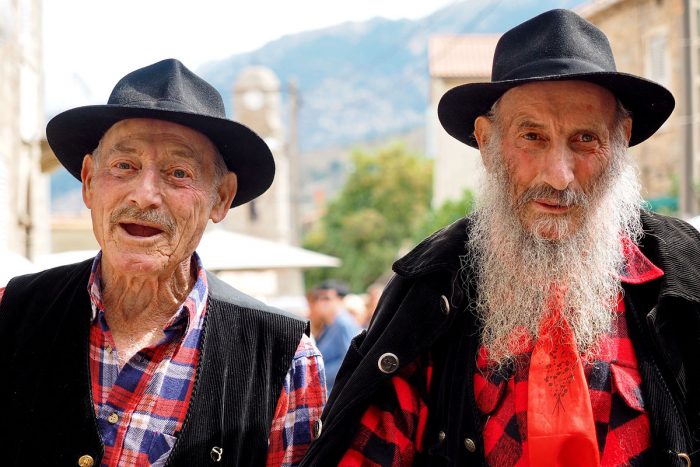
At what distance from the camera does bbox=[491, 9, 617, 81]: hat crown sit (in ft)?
8.55

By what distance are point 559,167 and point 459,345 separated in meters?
0.65

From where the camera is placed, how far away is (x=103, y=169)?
9.27 feet

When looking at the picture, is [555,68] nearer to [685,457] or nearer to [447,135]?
[685,457]

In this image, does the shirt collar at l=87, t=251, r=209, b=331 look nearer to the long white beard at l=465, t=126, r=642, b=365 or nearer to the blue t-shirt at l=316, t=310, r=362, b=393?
the long white beard at l=465, t=126, r=642, b=365

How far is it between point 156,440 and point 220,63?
408 feet

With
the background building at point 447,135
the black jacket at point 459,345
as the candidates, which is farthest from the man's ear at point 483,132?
the background building at point 447,135

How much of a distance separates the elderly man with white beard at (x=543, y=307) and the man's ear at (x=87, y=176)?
1.06 metres

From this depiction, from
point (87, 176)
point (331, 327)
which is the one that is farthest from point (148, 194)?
point (331, 327)

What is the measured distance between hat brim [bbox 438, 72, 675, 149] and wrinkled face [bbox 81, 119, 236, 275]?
35.2 inches

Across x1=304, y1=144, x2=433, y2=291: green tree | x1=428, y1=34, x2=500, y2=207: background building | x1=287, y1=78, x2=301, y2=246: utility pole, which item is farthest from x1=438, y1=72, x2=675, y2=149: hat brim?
x1=304, y1=144, x2=433, y2=291: green tree

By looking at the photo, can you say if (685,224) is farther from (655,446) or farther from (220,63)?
(220,63)

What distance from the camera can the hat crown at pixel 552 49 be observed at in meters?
2.61

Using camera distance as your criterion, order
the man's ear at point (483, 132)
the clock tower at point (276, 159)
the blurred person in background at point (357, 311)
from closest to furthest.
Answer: the man's ear at point (483, 132) < the blurred person in background at point (357, 311) < the clock tower at point (276, 159)

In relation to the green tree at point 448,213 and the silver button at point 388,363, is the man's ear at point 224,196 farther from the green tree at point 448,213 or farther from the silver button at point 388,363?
the green tree at point 448,213
